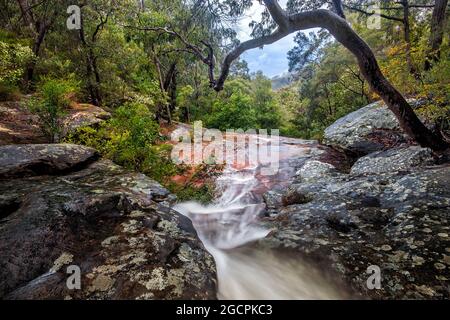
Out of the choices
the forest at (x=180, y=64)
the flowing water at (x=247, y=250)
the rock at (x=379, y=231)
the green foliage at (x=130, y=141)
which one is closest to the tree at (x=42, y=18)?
the forest at (x=180, y=64)

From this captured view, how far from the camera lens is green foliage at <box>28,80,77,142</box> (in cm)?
701

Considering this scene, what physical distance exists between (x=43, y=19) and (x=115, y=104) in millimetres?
4602

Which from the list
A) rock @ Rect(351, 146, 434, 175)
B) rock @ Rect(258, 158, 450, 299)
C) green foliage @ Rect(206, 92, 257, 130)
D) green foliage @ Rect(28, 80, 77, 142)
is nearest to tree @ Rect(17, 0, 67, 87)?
green foliage @ Rect(28, 80, 77, 142)

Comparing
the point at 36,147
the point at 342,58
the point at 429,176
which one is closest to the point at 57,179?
Result: the point at 36,147

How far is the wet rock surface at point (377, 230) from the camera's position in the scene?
3.03 m

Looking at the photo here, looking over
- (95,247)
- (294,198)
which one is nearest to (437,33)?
(294,198)

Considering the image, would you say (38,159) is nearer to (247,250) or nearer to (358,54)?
(247,250)

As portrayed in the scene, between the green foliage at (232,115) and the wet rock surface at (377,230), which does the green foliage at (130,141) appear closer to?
the wet rock surface at (377,230)

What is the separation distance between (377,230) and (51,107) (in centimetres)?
777

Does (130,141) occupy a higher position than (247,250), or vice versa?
(130,141)

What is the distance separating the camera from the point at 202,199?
7656mm

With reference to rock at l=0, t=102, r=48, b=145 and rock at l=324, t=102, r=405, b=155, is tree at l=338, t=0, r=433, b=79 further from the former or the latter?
rock at l=0, t=102, r=48, b=145

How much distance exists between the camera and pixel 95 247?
3121 mm

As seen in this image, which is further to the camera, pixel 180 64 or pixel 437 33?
pixel 180 64
